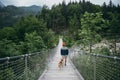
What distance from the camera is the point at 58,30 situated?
528 ft

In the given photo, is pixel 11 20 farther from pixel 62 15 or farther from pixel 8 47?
pixel 8 47

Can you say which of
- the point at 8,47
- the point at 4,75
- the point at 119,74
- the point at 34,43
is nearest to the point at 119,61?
the point at 119,74

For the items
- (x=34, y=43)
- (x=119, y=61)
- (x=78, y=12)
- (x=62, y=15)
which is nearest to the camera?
(x=119, y=61)

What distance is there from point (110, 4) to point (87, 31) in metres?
123

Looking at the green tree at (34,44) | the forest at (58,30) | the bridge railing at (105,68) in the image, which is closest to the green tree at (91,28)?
the forest at (58,30)

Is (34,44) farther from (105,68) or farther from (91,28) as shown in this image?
(105,68)

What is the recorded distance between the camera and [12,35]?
83062 mm

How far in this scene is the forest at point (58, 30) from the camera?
30.8 metres

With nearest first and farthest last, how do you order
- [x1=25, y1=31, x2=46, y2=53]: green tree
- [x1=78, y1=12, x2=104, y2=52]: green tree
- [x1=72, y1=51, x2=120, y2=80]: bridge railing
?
[x1=72, y1=51, x2=120, y2=80]: bridge railing
[x1=78, y1=12, x2=104, y2=52]: green tree
[x1=25, y1=31, x2=46, y2=53]: green tree

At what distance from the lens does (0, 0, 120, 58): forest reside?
30781 mm

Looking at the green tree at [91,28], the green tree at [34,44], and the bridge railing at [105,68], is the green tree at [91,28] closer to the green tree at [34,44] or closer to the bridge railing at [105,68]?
the bridge railing at [105,68]

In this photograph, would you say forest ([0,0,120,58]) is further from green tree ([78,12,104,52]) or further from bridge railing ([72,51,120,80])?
bridge railing ([72,51,120,80])

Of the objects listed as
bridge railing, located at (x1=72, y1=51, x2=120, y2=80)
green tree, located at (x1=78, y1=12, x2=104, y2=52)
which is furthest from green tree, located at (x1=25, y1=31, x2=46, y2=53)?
bridge railing, located at (x1=72, y1=51, x2=120, y2=80)

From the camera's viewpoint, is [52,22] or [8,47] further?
[52,22]
